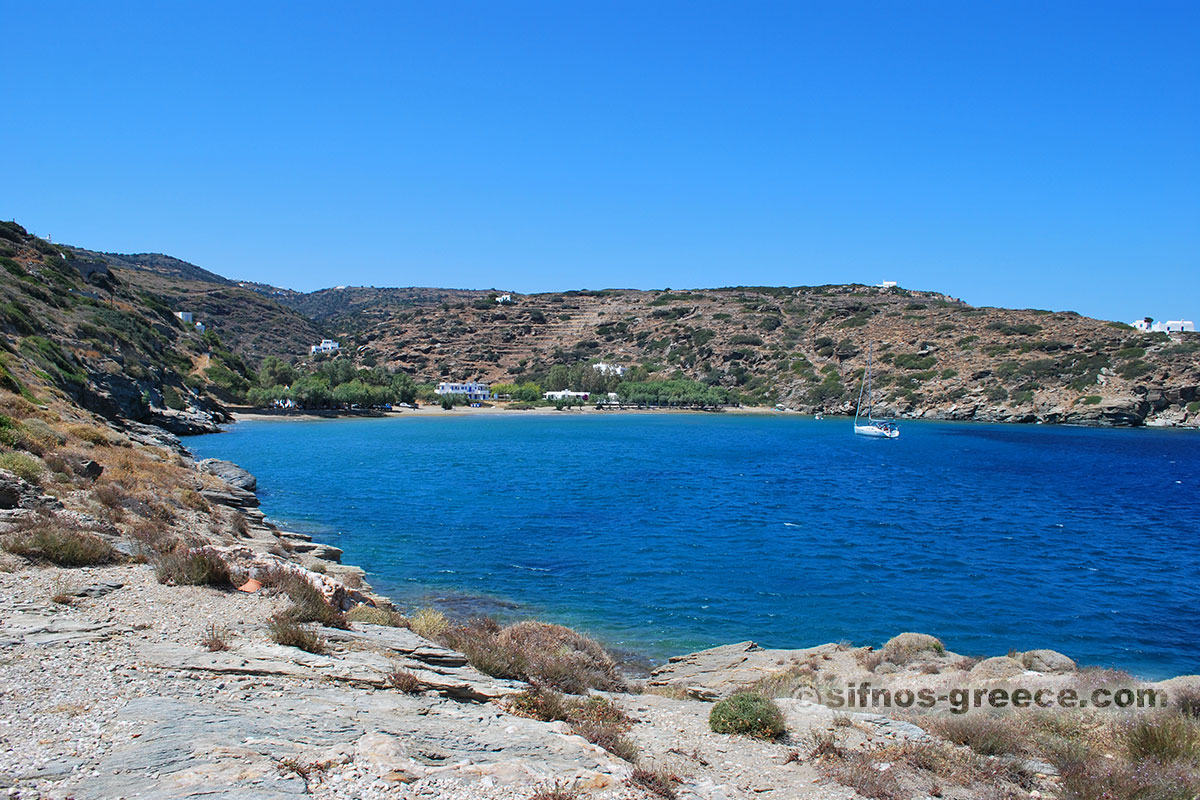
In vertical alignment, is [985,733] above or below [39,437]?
below

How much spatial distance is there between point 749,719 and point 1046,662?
22.7 ft

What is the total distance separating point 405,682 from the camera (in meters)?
7.98

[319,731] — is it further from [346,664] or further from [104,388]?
[104,388]

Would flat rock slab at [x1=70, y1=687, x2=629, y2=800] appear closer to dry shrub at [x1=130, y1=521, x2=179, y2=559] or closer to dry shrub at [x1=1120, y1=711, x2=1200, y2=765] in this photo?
dry shrub at [x1=1120, y1=711, x2=1200, y2=765]

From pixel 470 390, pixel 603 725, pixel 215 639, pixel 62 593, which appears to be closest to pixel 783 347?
pixel 470 390

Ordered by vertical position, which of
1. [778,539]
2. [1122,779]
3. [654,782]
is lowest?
[778,539]

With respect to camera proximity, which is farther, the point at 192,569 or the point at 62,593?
the point at 192,569

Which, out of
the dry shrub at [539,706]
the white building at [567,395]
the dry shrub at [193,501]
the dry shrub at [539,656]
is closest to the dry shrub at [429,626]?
the dry shrub at [539,656]

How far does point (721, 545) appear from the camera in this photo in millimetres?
24844

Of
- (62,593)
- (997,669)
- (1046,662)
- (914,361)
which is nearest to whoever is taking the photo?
(62,593)

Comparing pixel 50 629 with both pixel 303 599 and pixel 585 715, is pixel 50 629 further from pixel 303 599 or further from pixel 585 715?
pixel 585 715

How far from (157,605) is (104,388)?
43912 mm

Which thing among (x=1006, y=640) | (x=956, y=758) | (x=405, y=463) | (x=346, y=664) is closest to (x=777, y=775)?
(x=956, y=758)

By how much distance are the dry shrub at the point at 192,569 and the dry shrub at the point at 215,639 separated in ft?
6.93
